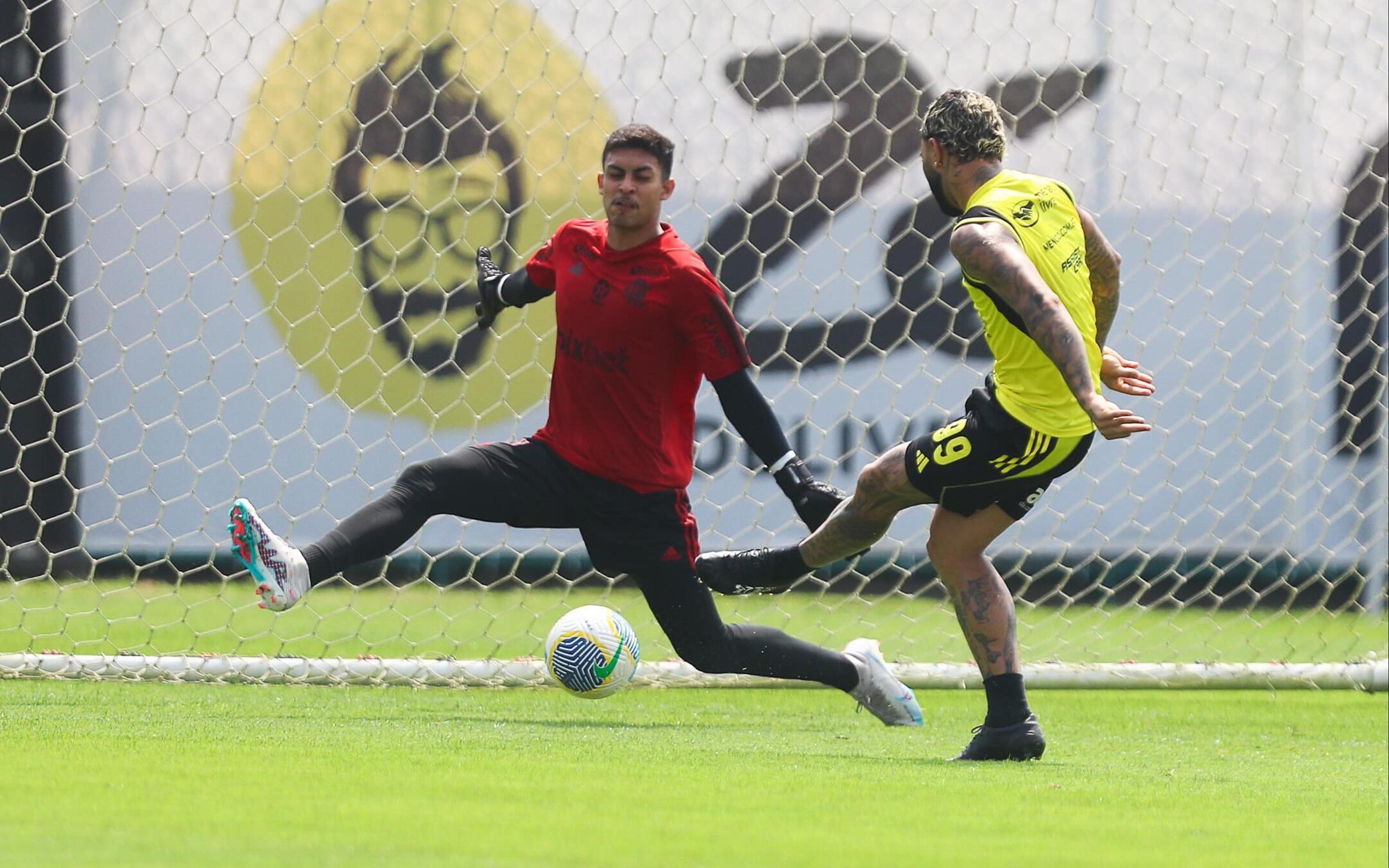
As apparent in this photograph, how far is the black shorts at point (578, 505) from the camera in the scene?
4.69 metres

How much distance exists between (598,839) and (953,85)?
5.53 m

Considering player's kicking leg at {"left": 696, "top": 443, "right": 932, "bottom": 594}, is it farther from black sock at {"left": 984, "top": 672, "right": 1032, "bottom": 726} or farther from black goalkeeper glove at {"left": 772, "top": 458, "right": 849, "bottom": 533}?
black sock at {"left": 984, "top": 672, "right": 1032, "bottom": 726}

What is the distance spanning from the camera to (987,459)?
13.5 feet

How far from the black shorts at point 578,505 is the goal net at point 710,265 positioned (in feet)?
5.57

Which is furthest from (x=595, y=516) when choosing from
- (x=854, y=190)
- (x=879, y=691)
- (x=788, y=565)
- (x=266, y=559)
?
(x=854, y=190)

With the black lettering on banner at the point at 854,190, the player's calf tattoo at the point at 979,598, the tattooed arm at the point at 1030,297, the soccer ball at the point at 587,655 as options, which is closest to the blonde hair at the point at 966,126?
the tattooed arm at the point at 1030,297

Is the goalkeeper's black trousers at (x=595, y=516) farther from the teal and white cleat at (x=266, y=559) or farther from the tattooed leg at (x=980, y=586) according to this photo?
the tattooed leg at (x=980, y=586)

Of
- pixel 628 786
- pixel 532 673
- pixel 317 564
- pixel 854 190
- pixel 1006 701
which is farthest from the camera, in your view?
pixel 854 190

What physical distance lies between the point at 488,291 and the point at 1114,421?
2.06 meters

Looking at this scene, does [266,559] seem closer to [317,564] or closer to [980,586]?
[317,564]

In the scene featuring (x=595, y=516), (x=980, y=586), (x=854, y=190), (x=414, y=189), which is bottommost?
(x=980, y=586)

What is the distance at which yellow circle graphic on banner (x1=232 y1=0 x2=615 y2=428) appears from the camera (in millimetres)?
7062

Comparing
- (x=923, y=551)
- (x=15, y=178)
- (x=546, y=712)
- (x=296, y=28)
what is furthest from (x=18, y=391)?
(x=923, y=551)

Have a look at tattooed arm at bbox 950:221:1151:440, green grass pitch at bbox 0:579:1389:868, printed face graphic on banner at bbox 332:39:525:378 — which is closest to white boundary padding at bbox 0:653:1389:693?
green grass pitch at bbox 0:579:1389:868
